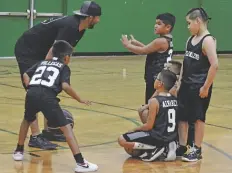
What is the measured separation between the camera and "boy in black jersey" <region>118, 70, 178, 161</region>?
6488mm

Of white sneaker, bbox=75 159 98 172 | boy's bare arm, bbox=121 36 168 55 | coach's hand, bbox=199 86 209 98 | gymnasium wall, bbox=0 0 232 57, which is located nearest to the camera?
white sneaker, bbox=75 159 98 172

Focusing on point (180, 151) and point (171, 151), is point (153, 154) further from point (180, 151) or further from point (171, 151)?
point (180, 151)

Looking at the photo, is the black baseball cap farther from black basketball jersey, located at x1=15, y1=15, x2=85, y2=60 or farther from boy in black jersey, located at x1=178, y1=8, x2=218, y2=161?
boy in black jersey, located at x1=178, y1=8, x2=218, y2=161

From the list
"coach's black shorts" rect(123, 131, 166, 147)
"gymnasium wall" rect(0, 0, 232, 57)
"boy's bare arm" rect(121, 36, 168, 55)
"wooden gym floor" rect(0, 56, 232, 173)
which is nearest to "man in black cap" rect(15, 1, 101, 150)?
"wooden gym floor" rect(0, 56, 232, 173)

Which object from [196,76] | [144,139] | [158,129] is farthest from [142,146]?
[196,76]

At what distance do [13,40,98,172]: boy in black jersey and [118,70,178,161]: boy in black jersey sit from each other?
0.70 metres

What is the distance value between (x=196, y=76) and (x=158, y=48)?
68cm

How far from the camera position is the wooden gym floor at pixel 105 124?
6266mm

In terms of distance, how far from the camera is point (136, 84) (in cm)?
1309

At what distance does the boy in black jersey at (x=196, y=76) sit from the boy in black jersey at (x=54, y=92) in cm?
119

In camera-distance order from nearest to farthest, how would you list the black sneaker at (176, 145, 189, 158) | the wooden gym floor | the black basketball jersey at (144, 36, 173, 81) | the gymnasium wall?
1. the wooden gym floor
2. the black sneaker at (176, 145, 189, 158)
3. the black basketball jersey at (144, 36, 173, 81)
4. the gymnasium wall

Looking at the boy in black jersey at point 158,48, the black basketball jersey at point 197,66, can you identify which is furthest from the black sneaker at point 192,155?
the boy in black jersey at point 158,48

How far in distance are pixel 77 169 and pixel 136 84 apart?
7.23 metres

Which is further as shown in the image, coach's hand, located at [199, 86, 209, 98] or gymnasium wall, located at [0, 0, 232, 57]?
gymnasium wall, located at [0, 0, 232, 57]
